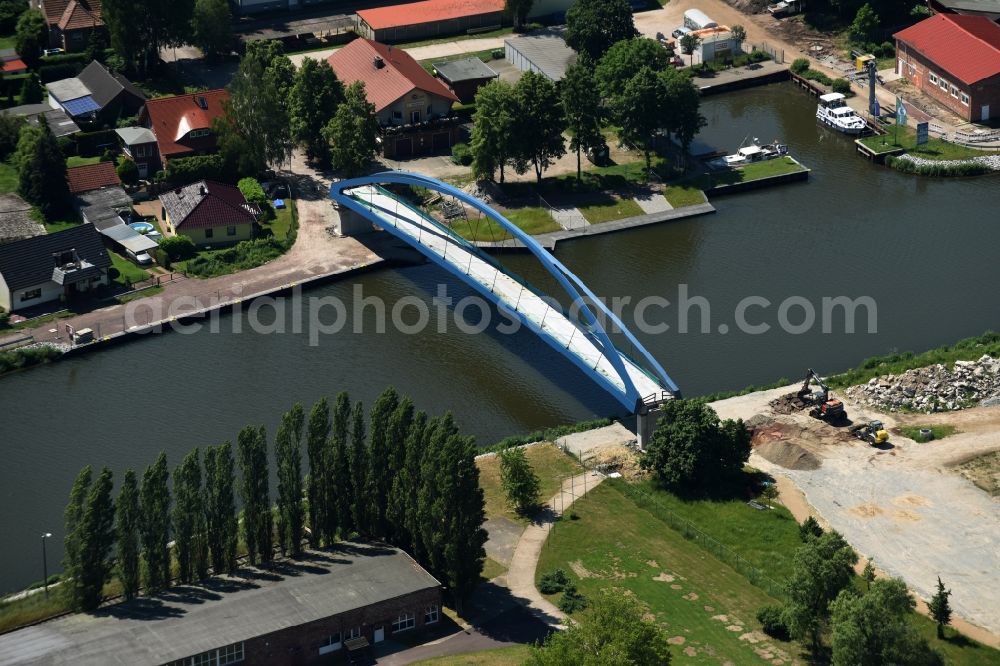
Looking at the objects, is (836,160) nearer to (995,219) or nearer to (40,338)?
(995,219)

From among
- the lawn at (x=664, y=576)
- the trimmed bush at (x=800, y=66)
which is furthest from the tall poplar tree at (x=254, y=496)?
the trimmed bush at (x=800, y=66)

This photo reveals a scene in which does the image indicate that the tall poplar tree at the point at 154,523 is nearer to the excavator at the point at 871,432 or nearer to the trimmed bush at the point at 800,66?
the excavator at the point at 871,432

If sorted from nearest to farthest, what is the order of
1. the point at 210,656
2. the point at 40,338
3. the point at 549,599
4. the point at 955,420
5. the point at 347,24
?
1. the point at 210,656
2. the point at 549,599
3. the point at 955,420
4. the point at 40,338
5. the point at 347,24

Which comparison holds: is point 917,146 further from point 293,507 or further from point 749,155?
point 293,507

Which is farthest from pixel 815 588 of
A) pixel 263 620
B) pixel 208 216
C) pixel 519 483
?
pixel 208 216

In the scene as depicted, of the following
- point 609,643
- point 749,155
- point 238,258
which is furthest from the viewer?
point 749,155

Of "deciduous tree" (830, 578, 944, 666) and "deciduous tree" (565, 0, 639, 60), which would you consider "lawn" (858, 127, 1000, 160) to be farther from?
"deciduous tree" (830, 578, 944, 666)

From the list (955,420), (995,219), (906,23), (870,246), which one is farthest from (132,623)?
(906,23)
